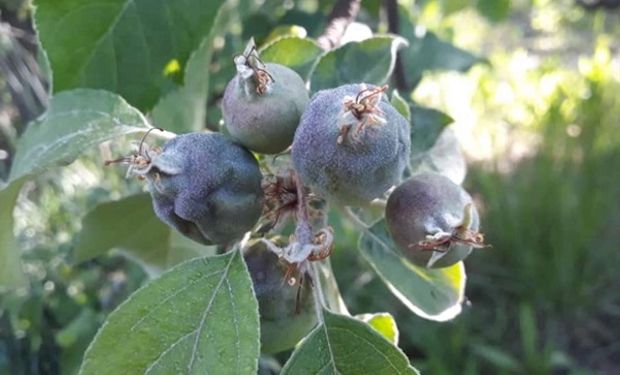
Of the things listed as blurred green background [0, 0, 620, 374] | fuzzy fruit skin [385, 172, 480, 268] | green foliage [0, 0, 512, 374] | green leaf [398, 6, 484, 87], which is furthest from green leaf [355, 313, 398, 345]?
green leaf [398, 6, 484, 87]

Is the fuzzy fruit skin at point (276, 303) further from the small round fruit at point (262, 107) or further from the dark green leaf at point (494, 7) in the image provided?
the dark green leaf at point (494, 7)

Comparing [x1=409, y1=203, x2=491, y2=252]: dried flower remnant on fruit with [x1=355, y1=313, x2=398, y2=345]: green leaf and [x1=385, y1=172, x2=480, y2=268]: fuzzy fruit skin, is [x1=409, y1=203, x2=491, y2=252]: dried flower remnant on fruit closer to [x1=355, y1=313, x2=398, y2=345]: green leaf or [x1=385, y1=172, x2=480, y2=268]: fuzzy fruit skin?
[x1=385, y1=172, x2=480, y2=268]: fuzzy fruit skin

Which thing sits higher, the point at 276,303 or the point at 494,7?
the point at 276,303

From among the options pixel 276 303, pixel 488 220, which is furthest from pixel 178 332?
pixel 488 220

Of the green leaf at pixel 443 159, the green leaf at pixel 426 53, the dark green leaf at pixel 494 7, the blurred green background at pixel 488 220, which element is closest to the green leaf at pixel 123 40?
the green leaf at pixel 443 159

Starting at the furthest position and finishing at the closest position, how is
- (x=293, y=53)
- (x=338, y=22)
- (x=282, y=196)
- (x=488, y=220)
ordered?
(x=488, y=220) → (x=338, y=22) → (x=293, y=53) → (x=282, y=196)

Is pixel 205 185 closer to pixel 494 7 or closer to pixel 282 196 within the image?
pixel 282 196
